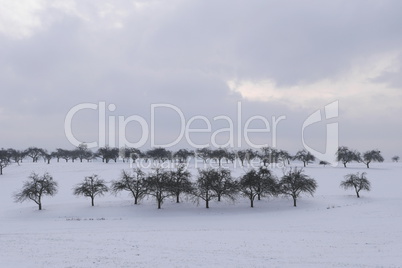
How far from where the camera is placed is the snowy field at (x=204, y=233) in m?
18.6

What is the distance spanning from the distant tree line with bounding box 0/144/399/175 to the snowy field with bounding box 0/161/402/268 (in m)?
61.0

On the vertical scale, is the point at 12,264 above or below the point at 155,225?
above

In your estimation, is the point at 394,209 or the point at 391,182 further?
the point at 391,182

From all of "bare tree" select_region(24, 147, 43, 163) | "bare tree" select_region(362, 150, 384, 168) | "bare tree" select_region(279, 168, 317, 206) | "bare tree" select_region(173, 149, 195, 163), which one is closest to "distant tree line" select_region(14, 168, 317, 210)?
"bare tree" select_region(279, 168, 317, 206)

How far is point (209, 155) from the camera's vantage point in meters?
120

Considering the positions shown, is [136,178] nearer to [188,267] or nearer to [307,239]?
[307,239]

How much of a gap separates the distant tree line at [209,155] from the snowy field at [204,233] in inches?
2402

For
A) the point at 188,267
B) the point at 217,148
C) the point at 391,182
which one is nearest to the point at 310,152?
the point at 217,148

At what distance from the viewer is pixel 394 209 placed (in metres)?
42.8

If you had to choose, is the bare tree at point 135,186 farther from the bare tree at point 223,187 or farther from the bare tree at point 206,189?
the bare tree at point 223,187

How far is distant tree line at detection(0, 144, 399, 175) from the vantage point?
4561 inches

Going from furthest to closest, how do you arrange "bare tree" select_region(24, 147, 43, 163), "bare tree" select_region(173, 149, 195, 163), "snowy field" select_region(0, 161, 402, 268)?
1. "bare tree" select_region(24, 147, 43, 163)
2. "bare tree" select_region(173, 149, 195, 163)
3. "snowy field" select_region(0, 161, 402, 268)

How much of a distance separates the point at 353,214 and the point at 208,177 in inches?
821

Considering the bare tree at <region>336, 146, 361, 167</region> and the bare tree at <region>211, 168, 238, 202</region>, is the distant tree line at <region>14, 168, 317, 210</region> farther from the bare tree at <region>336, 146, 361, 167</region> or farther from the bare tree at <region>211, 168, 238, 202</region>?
the bare tree at <region>336, 146, 361, 167</region>
